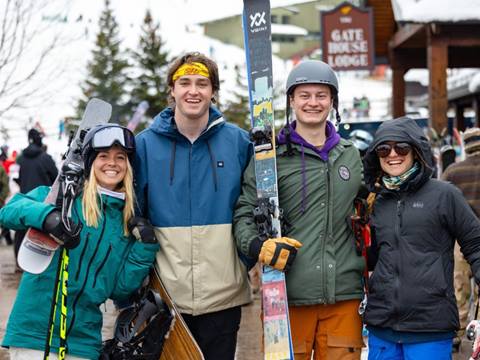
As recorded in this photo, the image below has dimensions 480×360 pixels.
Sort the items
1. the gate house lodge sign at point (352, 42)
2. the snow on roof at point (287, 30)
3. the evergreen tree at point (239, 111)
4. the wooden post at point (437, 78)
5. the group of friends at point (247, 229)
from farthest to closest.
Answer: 1. the snow on roof at point (287, 30)
2. the evergreen tree at point (239, 111)
3. the gate house lodge sign at point (352, 42)
4. the wooden post at point (437, 78)
5. the group of friends at point (247, 229)

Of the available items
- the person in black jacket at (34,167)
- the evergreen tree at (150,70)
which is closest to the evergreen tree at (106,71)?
the evergreen tree at (150,70)

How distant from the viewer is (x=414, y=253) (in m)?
3.14

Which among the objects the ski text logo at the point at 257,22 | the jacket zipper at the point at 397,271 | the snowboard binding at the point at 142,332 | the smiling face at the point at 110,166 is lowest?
the snowboard binding at the point at 142,332

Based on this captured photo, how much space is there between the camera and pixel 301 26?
237 feet

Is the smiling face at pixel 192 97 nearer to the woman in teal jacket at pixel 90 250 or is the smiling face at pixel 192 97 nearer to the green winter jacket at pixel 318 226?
the woman in teal jacket at pixel 90 250

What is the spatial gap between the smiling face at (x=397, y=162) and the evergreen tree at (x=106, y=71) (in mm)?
35408

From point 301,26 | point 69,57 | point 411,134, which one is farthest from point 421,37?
point 301,26

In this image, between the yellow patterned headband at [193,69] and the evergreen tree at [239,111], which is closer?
the yellow patterned headband at [193,69]

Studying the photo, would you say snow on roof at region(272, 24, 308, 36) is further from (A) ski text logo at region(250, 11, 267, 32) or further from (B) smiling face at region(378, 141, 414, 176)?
(B) smiling face at region(378, 141, 414, 176)

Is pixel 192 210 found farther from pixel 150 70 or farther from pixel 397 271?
pixel 150 70

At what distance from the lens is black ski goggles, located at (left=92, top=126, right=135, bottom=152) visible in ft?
10.7

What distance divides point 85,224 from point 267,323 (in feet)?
3.24

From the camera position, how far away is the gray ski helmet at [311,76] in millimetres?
3387

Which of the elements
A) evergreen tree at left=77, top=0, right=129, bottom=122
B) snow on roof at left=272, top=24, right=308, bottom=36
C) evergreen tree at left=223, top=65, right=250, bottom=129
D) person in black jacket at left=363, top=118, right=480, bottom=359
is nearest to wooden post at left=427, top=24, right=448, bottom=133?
person in black jacket at left=363, top=118, right=480, bottom=359
